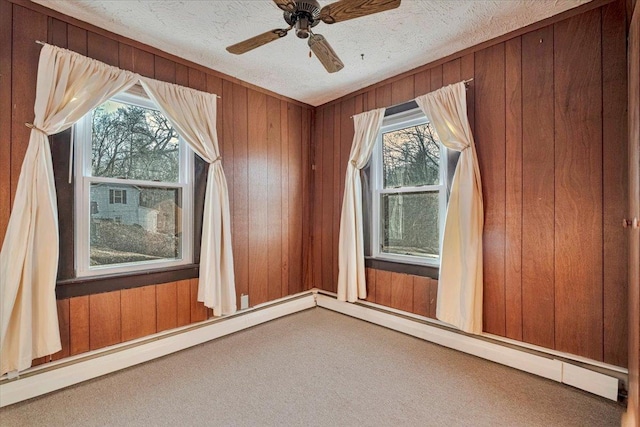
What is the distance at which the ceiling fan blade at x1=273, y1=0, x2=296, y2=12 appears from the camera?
1.43 meters

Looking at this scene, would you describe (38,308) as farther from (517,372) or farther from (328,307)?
(517,372)

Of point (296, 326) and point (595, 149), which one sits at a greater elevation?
point (595, 149)

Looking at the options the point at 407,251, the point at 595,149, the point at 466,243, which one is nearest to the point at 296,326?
the point at 407,251

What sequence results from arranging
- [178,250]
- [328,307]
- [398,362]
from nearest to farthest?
1. [398,362]
2. [178,250]
3. [328,307]

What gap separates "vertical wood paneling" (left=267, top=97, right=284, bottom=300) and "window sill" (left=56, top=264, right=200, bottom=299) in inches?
34.4

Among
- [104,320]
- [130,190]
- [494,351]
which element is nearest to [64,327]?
[104,320]

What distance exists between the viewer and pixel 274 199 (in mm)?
3307

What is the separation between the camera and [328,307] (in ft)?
11.4

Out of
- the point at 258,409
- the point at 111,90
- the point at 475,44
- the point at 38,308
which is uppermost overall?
the point at 475,44

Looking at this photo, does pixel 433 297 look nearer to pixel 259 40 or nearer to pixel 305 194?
pixel 305 194

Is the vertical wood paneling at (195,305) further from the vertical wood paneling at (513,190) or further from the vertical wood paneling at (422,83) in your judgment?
the vertical wood paneling at (422,83)

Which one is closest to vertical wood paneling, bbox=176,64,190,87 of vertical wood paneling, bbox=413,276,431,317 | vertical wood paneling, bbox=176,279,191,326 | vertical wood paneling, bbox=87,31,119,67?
vertical wood paneling, bbox=87,31,119,67

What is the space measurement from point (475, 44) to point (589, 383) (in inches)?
99.9

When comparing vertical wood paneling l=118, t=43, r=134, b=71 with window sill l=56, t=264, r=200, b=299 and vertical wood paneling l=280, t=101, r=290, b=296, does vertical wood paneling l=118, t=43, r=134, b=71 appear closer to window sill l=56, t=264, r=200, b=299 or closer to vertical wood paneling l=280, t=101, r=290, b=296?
vertical wood paneling l=280, t=101, r=290, b=296
